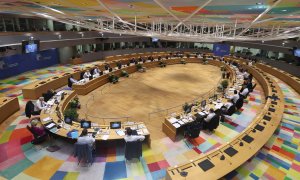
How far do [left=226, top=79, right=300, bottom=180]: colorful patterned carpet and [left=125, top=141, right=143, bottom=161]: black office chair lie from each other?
3.02 metres

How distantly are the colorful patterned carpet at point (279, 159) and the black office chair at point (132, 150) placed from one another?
302cm

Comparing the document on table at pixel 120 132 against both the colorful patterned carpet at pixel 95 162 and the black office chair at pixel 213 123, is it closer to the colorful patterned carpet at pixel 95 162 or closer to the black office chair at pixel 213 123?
the colorful patterned carpet at pixel 95 162

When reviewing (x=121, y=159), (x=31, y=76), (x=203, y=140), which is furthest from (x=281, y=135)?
(x=31, y=76)

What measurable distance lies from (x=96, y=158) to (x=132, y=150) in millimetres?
1475

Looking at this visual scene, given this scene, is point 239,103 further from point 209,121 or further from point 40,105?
point 40,105

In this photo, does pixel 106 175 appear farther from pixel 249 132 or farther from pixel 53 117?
pixel 249 132

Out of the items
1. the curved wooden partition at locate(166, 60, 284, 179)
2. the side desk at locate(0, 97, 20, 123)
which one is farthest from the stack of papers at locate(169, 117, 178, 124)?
the side desk at locate(0, 97, 20, 123)

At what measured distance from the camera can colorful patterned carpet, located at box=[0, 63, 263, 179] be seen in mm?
6305

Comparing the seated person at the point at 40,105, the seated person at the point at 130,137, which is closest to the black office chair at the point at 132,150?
the seated person at the point at 130,137

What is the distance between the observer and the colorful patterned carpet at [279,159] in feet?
20.4

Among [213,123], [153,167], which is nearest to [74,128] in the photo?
[153,167]

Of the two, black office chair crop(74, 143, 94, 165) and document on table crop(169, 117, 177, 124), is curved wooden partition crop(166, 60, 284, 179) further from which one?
black office chair crop(74, 143, 94, 165)

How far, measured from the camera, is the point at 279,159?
276 inches

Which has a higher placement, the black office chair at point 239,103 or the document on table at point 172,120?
the black office chair at point 239,103
